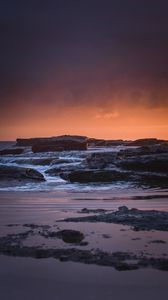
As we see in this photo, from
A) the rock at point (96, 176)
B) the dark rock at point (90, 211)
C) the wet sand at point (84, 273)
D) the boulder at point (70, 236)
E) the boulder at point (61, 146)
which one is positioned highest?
the boulder at point (61, 146)

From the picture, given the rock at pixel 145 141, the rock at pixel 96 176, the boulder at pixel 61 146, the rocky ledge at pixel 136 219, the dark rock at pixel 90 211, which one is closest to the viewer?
the rocky ledge at pixel 136 219

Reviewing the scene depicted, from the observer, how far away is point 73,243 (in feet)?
13.2

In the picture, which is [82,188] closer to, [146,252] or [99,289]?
[146,252]

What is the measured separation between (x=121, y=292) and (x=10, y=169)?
10532mm

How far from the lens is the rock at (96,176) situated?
37.8 feet

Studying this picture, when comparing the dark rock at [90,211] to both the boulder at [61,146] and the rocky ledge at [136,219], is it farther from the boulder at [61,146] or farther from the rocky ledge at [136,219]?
the boulder at [61,146]

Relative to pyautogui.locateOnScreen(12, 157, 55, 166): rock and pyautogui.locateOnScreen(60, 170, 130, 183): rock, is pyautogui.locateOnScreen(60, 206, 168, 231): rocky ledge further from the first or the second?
pyautogui.locateOnScreen(12, 157, 55, 166): rock

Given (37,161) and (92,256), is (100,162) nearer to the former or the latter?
(37,161)

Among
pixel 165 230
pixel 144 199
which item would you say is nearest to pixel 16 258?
pixel 165 230

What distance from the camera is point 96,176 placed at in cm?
1170

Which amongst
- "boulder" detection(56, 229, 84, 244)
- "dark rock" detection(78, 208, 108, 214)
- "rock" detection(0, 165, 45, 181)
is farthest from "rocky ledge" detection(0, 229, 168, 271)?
"rock" detection(0, 165, 45, 181)

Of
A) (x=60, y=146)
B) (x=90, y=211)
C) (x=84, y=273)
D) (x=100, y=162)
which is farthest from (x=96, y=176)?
(x=60, y=146)

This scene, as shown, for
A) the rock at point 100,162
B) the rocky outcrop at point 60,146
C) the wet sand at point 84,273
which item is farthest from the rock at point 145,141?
the wet sand at point 84,273

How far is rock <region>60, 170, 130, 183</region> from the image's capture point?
11.5m
